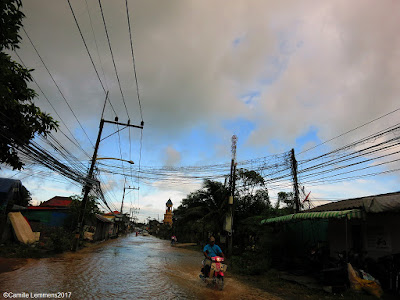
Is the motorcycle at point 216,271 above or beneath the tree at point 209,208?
beneath

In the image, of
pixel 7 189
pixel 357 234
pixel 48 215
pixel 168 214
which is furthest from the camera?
pixel 168 214

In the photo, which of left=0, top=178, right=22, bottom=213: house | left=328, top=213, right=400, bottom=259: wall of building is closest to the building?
left=0, top=178, right=22, bottom=213: house

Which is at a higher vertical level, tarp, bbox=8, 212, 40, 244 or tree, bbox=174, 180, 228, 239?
tree, bbox=174, 180, 228, 239

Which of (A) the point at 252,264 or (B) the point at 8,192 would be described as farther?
(B) the point at 8,192

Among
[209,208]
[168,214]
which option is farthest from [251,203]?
[168,214]

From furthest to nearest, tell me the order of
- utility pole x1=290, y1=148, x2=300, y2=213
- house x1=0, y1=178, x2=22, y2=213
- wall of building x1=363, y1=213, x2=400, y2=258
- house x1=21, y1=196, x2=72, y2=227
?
house x1=21, y1=196, x2=72, y2=227
utility pole x1=290, y1=148, x2=300, y2=213
house x1=0, y1=178, x2=22, y2=213
wall of building x1=363, y1=213, x2=400, y2=258

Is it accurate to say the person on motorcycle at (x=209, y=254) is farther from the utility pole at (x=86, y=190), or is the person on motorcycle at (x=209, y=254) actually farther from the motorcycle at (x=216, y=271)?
the utility pole at (x=86, y=190)

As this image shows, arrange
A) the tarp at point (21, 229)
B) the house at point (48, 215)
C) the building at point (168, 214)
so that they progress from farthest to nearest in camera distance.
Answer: the building at point (168, 214) < the house at point (48, 215) < the tarp at point (21, 229)

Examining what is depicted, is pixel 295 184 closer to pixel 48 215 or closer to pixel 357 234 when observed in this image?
pixel 357 234

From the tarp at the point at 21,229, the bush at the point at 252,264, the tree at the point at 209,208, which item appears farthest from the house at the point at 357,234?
the tarp at the point at 21,229

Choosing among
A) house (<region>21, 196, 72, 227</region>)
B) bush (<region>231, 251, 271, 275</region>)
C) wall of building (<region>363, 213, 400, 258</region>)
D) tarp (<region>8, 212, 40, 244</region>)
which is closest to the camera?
wall of building (<region>363, 213, 400, 258</region>)

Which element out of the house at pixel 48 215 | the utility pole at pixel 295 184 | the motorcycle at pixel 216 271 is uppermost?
the utility pole at pixel 295 184

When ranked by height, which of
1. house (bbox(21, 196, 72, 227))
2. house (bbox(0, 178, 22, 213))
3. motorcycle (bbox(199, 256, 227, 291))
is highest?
house (bbox(0, 178, 22, 213))

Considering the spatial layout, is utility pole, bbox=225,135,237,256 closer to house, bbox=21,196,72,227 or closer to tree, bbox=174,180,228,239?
tree, bbox=174,180,228,239
